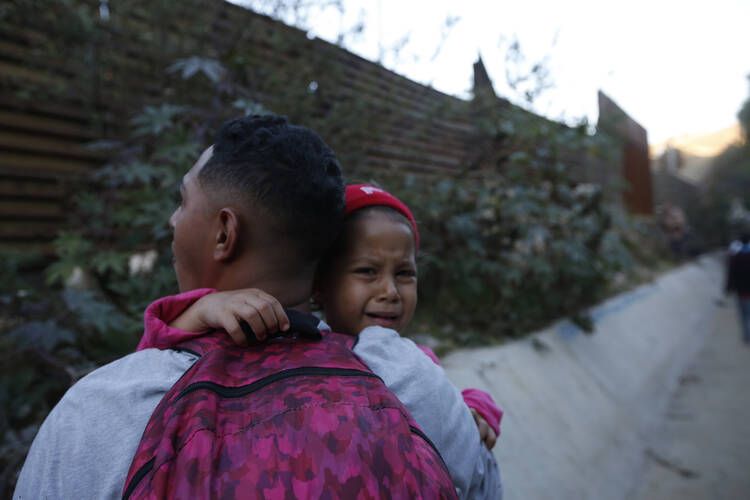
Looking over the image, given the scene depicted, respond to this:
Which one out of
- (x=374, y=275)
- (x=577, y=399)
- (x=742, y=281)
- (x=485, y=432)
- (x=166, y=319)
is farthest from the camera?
(x=742, y=281)

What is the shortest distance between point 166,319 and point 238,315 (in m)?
0.22

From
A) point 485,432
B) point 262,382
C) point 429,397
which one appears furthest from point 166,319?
point 485,432

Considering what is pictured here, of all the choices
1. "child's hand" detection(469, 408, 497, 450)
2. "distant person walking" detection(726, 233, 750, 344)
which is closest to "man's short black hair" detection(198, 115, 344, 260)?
"child's hand" detection(469, 408, 497, 450)

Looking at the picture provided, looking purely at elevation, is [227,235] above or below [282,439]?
above

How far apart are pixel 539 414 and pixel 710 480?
1.17 meters

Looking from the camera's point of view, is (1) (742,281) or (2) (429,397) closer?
(2) (429,397)

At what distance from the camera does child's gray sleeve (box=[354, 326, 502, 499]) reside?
936mm

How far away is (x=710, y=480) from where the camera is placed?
318 cm

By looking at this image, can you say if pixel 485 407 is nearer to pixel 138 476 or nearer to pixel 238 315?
pixel 238 315

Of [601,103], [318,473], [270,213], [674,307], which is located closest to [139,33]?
[270,213]

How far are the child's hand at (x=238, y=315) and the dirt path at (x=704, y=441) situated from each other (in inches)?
123

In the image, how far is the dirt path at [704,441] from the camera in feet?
10.2

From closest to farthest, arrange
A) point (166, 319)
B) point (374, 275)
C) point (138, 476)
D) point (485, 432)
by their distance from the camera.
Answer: point (138, 476) < point (166, 319) < point (485, 432) < point (374, 275)

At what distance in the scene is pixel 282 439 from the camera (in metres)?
0.68
